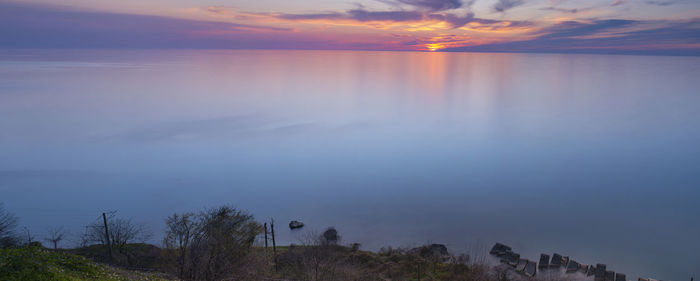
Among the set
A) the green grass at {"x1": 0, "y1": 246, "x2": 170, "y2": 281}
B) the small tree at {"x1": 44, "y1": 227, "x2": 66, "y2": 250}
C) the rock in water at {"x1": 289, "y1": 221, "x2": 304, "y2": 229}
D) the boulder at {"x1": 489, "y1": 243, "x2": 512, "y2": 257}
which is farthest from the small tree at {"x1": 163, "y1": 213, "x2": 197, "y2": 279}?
the boulder at {"x1": 489, "y1": 243, "x2": 512, "y2": 257}

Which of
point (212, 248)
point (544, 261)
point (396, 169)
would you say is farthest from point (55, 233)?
point (544, 261)

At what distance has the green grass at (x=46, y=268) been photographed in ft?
35.5

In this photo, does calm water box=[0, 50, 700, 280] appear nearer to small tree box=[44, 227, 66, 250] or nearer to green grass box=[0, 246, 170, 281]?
small tree box=[44, 227, 66, 250]

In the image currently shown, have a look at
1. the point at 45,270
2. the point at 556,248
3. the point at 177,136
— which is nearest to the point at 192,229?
the point at 45,270

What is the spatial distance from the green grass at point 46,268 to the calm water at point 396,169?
15.7 m

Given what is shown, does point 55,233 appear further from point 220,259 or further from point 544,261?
point 544,261

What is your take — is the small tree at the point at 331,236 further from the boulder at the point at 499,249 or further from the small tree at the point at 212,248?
the boulder at the point at 499,249

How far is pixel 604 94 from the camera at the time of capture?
8769cm

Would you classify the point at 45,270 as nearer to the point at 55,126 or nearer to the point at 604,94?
the point at 55,126

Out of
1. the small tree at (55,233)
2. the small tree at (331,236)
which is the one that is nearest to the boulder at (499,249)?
the small tree at (331,236)

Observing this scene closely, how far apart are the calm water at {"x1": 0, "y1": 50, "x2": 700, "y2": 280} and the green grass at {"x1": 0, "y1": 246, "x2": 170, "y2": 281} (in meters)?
15.7

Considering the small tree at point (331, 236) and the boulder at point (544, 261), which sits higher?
the small tree at point (331, 236)

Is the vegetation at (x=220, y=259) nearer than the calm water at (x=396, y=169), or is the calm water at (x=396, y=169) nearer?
the vegetation at (x=220, y=259)

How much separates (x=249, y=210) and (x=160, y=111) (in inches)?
1809
